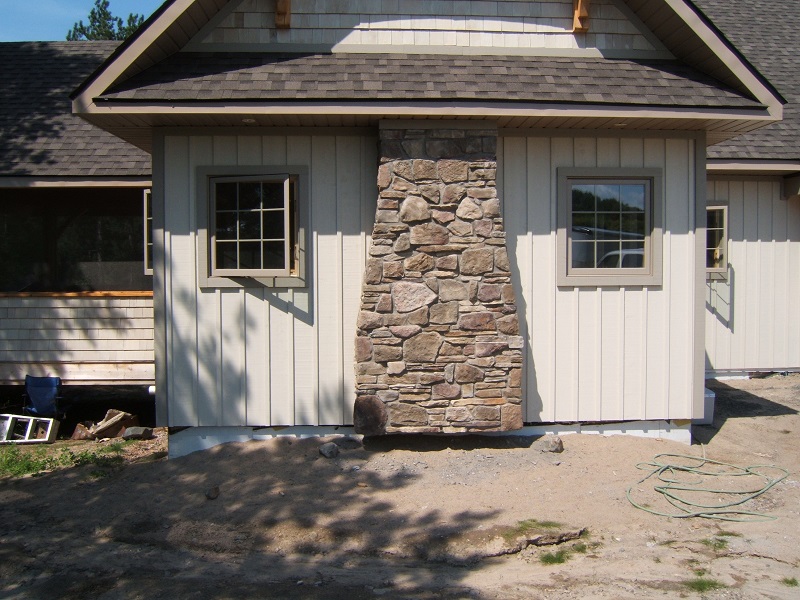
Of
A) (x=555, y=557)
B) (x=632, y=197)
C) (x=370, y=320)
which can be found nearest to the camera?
(x=555, y=557)

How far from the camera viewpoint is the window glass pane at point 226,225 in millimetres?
7039

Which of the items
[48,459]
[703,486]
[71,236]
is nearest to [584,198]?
[703,486]

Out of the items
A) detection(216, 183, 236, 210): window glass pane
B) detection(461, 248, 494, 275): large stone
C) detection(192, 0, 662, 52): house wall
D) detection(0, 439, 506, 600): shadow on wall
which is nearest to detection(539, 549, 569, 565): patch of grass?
detection(0, 439, 506, 600): shadow on wall

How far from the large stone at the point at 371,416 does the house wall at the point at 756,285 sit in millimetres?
5947

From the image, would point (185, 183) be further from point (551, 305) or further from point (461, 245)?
point (551, 305)

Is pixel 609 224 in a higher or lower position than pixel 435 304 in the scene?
higher

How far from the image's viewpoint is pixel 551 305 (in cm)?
721

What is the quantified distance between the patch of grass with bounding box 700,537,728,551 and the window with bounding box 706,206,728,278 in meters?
5.88

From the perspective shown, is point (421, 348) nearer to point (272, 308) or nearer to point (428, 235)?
point (428, 235)

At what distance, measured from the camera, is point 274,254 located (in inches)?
276

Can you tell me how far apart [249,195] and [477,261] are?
2.24 meters

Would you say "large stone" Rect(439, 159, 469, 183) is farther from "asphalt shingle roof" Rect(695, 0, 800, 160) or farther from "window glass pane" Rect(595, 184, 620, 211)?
"asphalt shingle roof" Rect(695, 0, 800, 160)

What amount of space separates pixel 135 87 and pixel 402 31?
2607mm

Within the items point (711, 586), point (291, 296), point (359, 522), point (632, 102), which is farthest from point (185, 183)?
point (711, 586)
